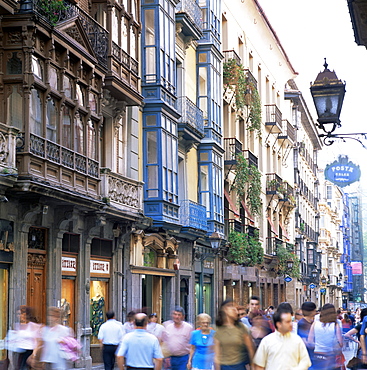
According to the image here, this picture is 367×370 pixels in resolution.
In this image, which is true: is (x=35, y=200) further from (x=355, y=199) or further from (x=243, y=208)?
(x=355, y=199)

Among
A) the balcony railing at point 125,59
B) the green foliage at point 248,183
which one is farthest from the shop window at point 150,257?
the green foliage at point 248,183

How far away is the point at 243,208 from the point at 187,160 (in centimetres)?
1036

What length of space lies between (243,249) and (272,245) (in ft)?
40.5

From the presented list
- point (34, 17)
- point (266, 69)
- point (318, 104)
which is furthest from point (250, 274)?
point (318, 104)

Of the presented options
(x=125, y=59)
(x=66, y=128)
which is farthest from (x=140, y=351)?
(x=125, y=59)

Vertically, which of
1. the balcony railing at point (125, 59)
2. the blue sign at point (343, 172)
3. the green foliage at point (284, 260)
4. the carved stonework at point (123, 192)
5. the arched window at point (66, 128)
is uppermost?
the balcony railing at point (125, 59)

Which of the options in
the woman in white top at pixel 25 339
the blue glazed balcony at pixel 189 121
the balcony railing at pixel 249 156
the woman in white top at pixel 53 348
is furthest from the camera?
the balcony railing at pixel 249 156

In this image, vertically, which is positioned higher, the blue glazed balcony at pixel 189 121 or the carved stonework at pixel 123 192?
the blue glazed balcony at pixel 189 121

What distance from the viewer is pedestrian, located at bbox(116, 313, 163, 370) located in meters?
11.5

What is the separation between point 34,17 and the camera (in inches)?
750

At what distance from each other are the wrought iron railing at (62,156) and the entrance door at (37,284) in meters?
2.36

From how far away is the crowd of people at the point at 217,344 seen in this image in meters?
9.70

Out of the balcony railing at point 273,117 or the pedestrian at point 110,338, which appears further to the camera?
the balcony railing at point 273,117

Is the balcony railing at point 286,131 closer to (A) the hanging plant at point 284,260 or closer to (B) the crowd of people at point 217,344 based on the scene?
(A) the hanging plant at point 284,260
